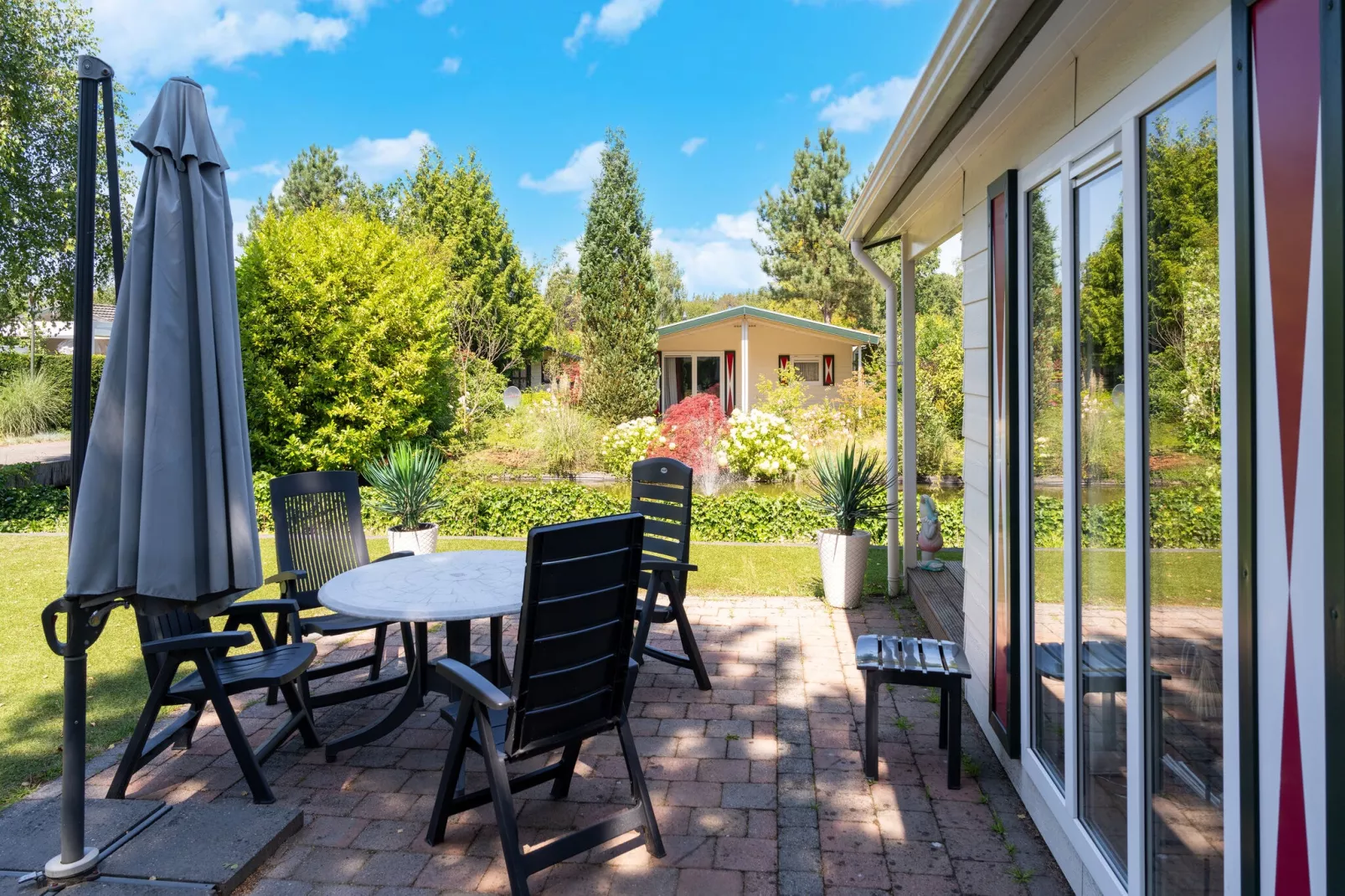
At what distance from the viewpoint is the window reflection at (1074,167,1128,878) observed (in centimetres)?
224

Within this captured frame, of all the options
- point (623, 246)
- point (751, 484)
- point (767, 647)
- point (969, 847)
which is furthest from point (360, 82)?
point (969, 847)

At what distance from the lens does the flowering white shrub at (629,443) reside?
1193cm

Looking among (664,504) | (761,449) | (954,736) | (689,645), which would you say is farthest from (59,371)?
(954,736)

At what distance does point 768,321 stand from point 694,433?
686 centimetres

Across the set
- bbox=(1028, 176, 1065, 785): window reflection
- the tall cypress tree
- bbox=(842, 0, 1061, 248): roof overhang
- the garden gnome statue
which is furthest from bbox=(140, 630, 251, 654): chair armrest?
the tall cypress tree

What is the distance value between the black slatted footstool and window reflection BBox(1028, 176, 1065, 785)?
31 centimetres

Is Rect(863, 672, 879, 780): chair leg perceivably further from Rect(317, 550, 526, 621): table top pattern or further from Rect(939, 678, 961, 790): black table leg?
Rect(317, 550, 526, 621): table top pattern

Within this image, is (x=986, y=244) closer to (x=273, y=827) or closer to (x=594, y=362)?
(x=273, y=827)

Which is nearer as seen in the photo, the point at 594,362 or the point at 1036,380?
the point at 1036,380

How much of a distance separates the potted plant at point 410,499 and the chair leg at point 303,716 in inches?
122

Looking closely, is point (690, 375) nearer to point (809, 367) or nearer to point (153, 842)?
point (809, 367)

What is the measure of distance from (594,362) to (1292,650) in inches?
683

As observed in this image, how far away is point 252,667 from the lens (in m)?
3.37

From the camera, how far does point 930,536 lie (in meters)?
6.64
